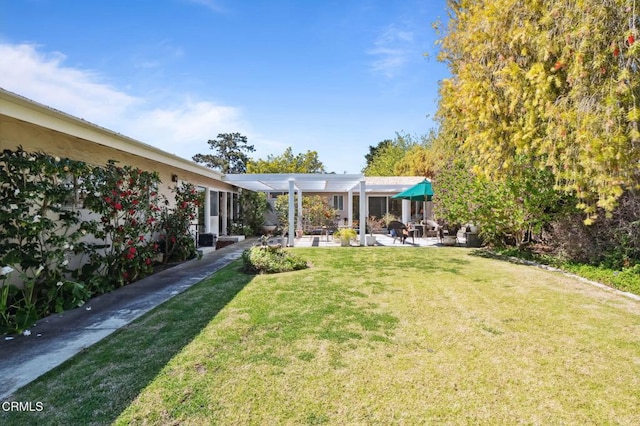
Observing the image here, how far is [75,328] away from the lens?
16.1ft

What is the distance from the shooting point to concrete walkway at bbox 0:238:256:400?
12.0 ft

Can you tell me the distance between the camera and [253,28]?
11.7 metres

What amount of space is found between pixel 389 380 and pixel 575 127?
4668 mm

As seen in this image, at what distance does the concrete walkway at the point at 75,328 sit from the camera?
3.67 metres

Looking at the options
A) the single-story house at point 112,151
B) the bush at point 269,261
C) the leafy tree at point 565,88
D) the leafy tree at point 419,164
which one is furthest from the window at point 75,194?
the leafy tree at point 419,164

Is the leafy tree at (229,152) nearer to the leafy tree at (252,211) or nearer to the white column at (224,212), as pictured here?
the leafy tree at (252,211)

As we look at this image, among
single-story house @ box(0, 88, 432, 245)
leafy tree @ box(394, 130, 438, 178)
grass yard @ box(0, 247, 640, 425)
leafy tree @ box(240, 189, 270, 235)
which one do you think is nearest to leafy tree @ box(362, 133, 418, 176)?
leafy tree @ box(394, 130, 438, 178)

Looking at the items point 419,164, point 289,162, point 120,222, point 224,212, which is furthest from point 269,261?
point 289,162

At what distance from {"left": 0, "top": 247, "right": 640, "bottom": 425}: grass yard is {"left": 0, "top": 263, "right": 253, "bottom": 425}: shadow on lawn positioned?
16mm

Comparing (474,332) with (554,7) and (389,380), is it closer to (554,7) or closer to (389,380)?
(389,380)

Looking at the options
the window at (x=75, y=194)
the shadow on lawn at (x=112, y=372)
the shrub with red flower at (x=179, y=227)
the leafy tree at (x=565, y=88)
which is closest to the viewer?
the shadow on lawn at (x=112, y=372)

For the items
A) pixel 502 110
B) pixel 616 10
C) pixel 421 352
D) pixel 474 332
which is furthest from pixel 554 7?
pixel 421 352

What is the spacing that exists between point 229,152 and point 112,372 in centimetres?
5790

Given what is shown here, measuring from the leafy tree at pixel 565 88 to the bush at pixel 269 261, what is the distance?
18.2ft
